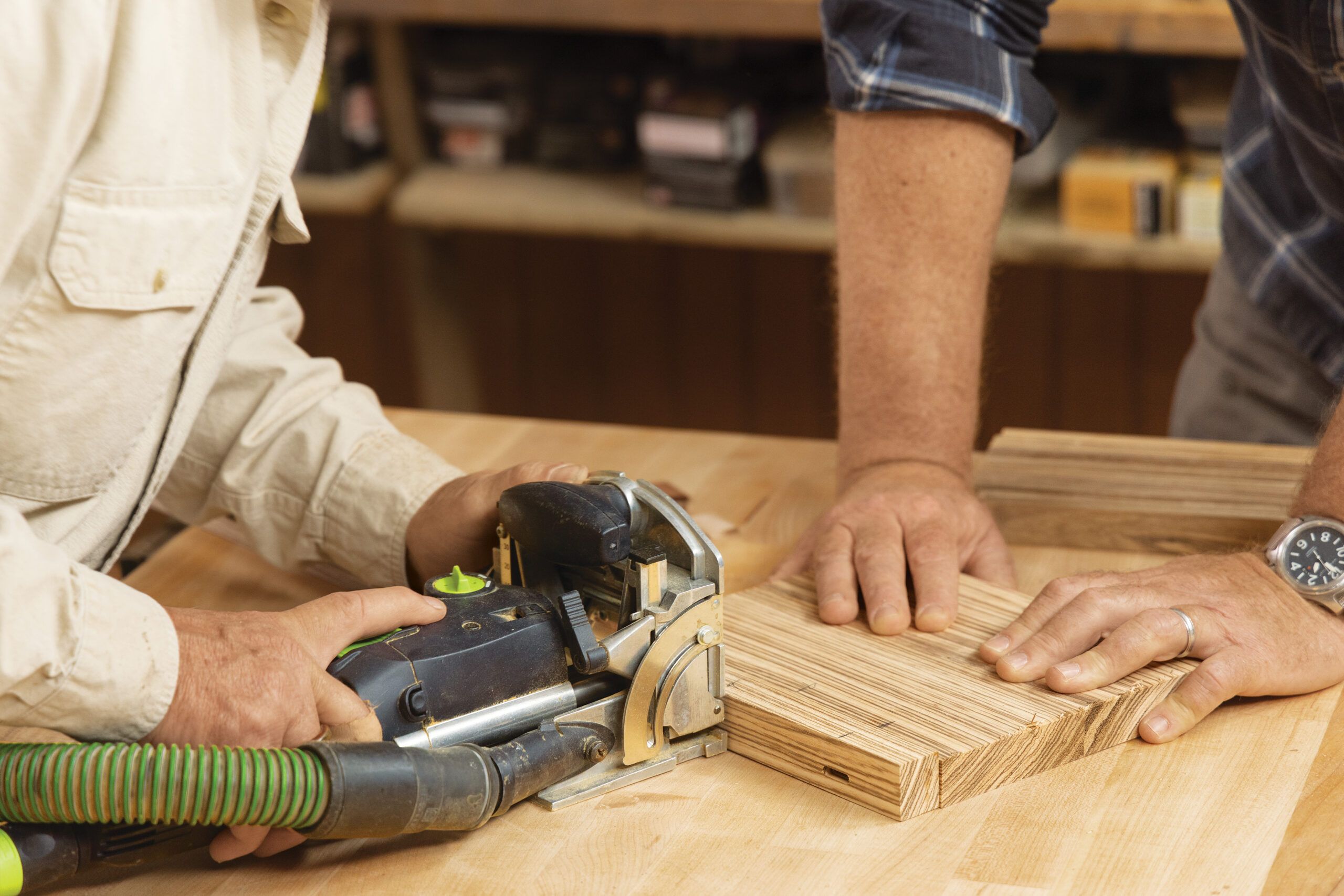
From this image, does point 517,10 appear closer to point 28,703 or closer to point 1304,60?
point 1304,60

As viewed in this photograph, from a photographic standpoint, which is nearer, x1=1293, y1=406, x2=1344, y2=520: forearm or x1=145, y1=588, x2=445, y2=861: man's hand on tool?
x1=145, y1=588, x2=445, y2=861: man's hand on tool

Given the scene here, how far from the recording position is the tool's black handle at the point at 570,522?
875 mm

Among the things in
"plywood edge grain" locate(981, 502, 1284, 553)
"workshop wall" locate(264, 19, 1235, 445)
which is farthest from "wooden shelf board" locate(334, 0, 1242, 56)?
"plywood edge grain" locate(981, 502, 1284, 553)

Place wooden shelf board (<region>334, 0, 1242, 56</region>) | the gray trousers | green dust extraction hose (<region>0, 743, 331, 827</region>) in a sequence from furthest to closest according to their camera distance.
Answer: wooden shelf board (<region>334, 0, 1242, 56</region>)
the gray trousers
green dust extraction hose (<region>0, 743, 331, 827</region>)

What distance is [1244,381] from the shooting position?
4.93 feet

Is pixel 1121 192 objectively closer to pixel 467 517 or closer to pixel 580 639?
pixel 467 517

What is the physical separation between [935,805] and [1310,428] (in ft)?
2.74

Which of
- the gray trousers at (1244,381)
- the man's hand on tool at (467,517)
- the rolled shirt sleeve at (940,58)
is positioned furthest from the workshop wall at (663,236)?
the man's hand on tool at (467,517)

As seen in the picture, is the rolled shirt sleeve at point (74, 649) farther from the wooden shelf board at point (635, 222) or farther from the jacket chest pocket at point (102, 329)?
the wooden shelf board at point (635, 222)

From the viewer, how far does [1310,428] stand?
148 cm

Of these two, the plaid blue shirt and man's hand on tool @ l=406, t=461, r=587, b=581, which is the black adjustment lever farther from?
the plaid blue shirt

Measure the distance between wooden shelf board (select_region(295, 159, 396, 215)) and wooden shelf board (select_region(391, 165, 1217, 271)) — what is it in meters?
0.05

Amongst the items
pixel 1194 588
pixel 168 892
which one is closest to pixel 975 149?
pixel 1194 588

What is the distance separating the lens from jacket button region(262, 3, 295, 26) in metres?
0.90
